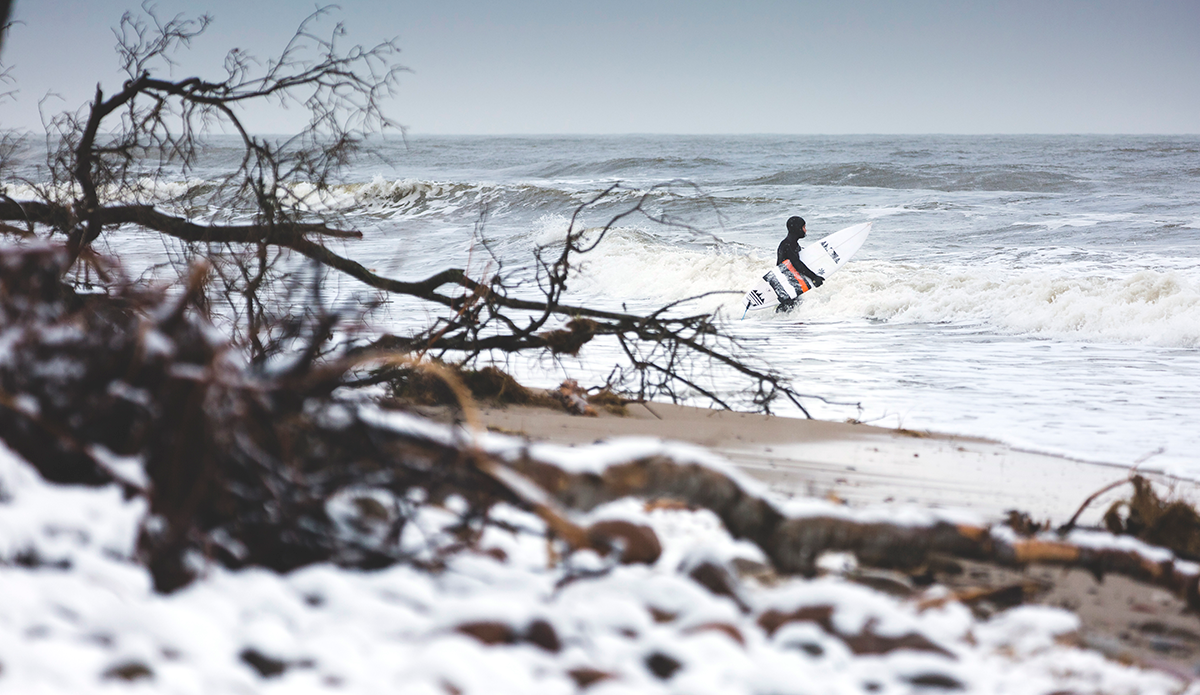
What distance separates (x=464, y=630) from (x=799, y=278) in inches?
437

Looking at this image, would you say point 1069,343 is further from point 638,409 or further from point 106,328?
point 106,328

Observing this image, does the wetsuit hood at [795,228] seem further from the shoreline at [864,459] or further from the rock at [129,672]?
the rock at [129,672]

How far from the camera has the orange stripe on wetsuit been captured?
12070mm

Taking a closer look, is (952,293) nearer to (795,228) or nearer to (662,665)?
(795,228)

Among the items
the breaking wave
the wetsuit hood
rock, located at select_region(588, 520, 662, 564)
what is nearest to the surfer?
the wetsuit hood

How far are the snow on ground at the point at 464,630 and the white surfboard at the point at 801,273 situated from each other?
8979 mm

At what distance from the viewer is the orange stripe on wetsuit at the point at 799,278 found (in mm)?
12070

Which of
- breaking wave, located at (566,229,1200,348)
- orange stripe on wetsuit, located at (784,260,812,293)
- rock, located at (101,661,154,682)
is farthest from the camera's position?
orange stripe on wetsuit, located at (784,260,812,293)

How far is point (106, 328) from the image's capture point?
1.84 m

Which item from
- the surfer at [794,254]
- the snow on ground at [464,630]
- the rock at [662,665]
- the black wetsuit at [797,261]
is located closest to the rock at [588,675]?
the snow on ground at [464,630]

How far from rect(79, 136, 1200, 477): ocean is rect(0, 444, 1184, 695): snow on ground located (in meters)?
2.16

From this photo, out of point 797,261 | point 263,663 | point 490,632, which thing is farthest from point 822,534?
point 797,261

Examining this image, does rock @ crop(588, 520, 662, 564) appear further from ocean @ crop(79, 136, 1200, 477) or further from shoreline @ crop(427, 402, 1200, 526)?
ocean @ crop(79, 136, 1200, 477)

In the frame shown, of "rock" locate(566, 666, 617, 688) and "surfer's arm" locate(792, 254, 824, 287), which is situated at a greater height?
"surfer's arm" locate(792, 254, 824, 287)
